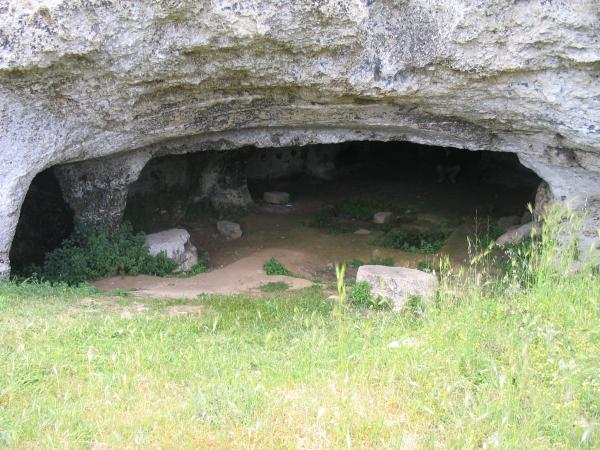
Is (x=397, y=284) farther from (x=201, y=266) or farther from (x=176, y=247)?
(x=176, y=247)

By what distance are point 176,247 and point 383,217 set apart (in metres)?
5.17

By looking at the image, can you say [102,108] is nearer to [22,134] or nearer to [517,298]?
[22,134]

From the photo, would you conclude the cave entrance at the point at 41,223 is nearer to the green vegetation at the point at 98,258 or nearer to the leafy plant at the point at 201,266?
the green vegetation at the point at 98,258

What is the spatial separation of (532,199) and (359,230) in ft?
13.2

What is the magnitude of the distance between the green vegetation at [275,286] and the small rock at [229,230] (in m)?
A: 3.78

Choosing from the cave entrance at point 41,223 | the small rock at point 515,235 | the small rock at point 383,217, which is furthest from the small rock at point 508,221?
the cave entrance at point 41,223

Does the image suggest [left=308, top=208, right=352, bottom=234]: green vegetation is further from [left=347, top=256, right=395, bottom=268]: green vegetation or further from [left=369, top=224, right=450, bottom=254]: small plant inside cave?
[left=347, top=256, right=395, bottom=268]: green vegetation

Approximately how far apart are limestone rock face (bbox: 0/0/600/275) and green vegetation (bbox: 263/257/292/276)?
226cm

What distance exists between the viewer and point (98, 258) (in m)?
10.3

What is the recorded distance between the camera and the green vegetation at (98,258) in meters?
10.1

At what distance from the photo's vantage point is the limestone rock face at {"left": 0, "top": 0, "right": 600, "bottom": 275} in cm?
724

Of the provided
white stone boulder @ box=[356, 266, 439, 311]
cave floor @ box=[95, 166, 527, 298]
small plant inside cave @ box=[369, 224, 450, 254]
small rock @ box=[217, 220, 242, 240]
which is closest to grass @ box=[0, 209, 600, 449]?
white stone boulder @ box=[356, 266, 439, 311]

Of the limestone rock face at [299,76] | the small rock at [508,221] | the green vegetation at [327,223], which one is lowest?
the green vegetation at [327,223]

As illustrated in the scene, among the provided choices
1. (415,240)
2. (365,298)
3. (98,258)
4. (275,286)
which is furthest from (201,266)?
(415,240)
